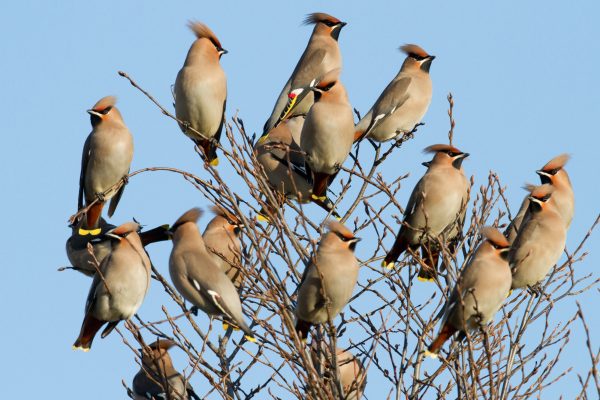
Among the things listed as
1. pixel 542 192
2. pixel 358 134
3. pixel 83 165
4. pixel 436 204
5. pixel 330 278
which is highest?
pixel 358 134

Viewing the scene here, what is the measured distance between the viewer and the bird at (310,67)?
303 inches

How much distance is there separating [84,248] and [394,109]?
233 cm

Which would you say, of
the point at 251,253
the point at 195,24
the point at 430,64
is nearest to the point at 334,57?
the point at 430,64

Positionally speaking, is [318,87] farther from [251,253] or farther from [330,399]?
[330,399]

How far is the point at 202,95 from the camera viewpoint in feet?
23.4

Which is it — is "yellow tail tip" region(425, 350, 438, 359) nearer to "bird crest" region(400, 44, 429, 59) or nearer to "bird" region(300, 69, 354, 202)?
"bird" region(300, 69, 354, 202)

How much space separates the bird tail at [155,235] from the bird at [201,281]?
337 millimetres

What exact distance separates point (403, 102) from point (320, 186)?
46.9 inches

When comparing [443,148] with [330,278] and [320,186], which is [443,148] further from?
[330,278]

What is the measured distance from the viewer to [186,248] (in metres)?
6.05

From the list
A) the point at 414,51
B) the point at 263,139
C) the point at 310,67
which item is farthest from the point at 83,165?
the point at 414,51

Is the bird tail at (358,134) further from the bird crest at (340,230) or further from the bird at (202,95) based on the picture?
the bird crest at (340,230)

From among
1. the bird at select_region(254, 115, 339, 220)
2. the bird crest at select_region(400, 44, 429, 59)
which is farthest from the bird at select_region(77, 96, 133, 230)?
the bird crest at select_region(400, 44, 429, 59)

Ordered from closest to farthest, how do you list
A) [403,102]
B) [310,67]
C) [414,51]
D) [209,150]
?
[209,150], [403,102], [310,67], [414,51]
